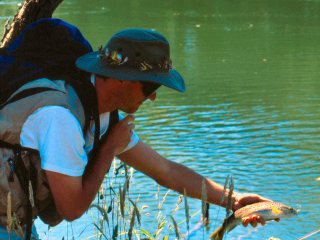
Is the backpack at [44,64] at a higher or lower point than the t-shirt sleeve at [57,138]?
higher

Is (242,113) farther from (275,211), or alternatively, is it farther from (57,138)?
(57,138)

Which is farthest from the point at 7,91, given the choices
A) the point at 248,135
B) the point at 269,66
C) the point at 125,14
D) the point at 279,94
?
the point at 125,14

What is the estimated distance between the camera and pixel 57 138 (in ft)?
6.99

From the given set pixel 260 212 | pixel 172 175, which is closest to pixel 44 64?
pixel 172 175

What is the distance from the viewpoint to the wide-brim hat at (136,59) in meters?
2.26

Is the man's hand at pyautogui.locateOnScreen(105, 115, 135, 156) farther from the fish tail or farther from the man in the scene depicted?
the fish tail

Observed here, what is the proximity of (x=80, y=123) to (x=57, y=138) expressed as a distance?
14cm

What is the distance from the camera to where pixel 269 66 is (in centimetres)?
1150

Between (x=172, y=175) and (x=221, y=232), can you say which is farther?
(x=172, y=175)

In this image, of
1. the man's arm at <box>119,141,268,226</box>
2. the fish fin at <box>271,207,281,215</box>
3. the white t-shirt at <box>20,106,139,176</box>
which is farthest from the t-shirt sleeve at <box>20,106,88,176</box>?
the fish fin at <box>271,207,281,215</box>

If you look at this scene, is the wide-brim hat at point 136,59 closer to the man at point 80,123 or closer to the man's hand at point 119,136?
the man at point 80,123

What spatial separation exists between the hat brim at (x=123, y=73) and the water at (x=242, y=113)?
181cm

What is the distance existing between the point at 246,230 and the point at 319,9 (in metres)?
13.9

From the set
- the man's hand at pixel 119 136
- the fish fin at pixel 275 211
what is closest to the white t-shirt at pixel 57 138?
the man's hand at pixel 119 136
